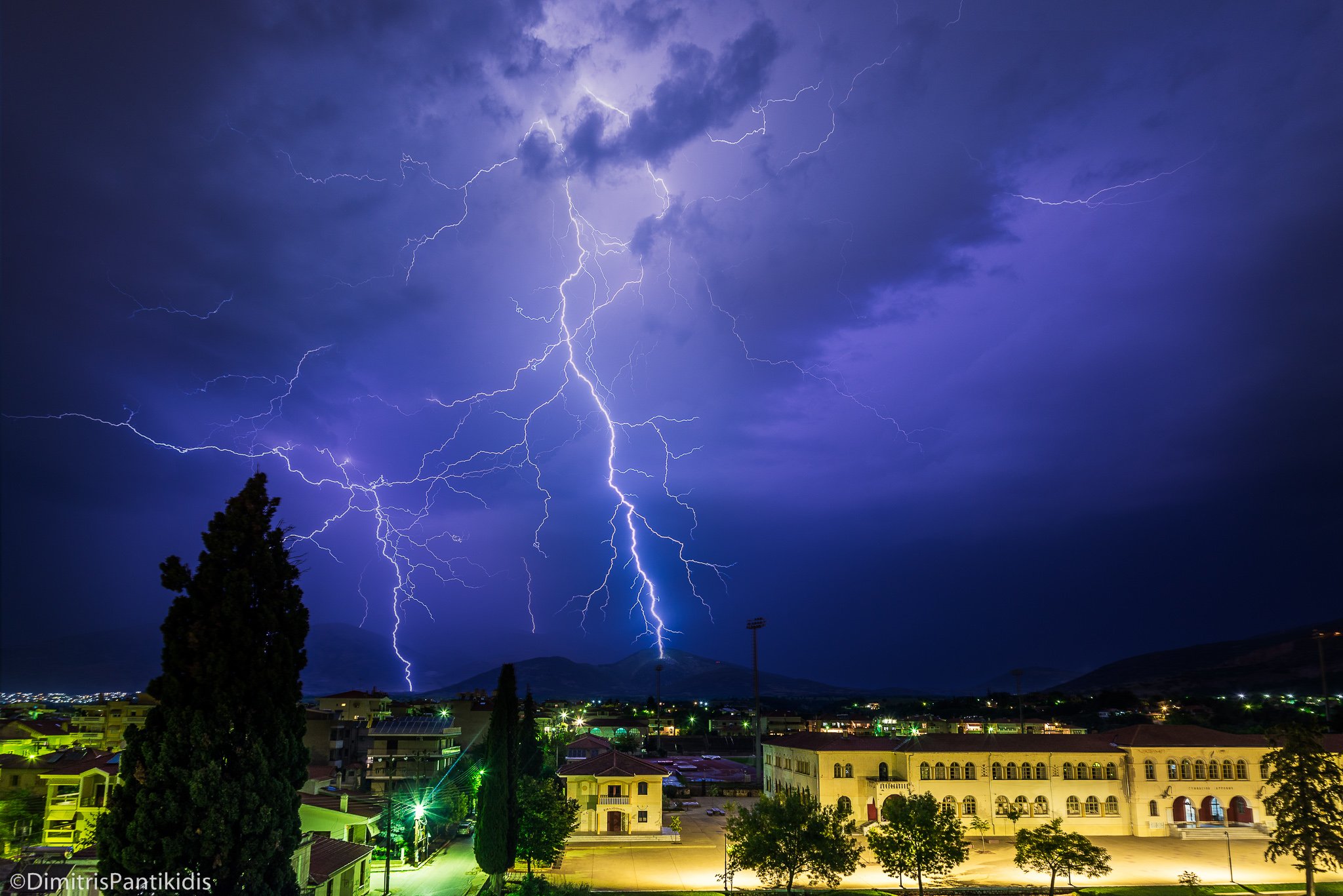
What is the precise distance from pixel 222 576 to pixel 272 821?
4132 millimetres

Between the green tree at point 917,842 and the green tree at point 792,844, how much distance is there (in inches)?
48.2

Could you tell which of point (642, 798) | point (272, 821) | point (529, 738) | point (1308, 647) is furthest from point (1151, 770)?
point (1308, 647)

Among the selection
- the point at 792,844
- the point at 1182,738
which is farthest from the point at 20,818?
the point at 1182,738

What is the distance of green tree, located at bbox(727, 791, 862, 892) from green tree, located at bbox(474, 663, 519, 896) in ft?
22.9

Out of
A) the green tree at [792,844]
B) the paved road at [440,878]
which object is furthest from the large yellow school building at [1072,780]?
the paved road at [440,878]

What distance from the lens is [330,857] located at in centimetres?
1992

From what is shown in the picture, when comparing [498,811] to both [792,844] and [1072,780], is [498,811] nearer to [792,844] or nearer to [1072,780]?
[792,844]

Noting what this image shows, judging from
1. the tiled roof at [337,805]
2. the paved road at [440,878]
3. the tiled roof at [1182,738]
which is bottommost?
the paved road at [440,878]

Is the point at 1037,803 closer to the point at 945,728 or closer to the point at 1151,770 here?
the point at 1151,770

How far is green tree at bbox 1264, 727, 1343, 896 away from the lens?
2375cm

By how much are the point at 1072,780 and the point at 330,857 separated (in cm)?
3130

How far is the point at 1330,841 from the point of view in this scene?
23594mm

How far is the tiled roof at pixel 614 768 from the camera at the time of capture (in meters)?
34.2

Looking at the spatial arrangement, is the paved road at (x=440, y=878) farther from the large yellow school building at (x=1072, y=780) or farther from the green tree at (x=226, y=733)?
the large yellow school building at (x=1072, y=780)
